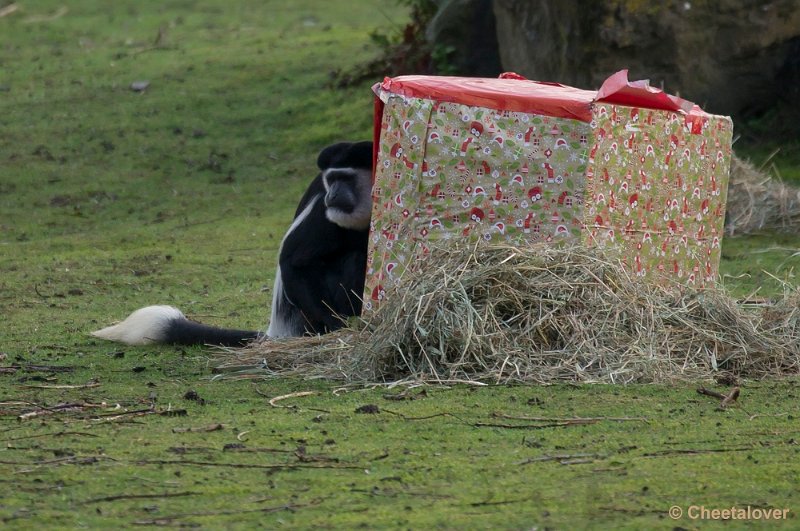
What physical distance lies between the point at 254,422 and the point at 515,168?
145 cm

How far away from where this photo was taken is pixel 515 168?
14.8ft

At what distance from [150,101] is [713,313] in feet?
27.9

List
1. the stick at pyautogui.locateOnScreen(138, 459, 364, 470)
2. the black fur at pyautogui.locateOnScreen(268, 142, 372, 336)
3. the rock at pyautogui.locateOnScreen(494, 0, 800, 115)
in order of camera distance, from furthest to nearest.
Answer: the rock at pyautogui.locateOnScreen(494, 0, 800, 115)
the black fur at pyautogui.locateOnScreen(268, 142, 372, 336)
the stick at pyautogui.locateOnScreen(138, 459, 364, 470)

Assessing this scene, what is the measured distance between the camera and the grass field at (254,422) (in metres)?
2.89

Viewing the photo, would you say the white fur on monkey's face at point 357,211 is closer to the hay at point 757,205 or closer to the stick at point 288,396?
the stick at point 288,396

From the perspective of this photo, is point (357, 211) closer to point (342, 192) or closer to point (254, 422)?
point (342, 192)

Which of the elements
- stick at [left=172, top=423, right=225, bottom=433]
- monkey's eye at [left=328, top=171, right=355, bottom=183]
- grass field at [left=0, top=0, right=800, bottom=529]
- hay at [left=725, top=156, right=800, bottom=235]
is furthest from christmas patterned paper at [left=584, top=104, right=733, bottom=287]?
hay at [left=725, top=156, right=800, bottom=235]

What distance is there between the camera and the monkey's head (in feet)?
17.7

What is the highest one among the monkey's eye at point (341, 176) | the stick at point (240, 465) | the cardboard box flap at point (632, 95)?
the cardboard box flap at point (632, 95)

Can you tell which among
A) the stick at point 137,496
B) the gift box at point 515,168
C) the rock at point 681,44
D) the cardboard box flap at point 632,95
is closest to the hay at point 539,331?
the gift box at point 515,168

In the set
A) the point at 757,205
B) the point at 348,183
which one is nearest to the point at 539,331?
the point at 348,183

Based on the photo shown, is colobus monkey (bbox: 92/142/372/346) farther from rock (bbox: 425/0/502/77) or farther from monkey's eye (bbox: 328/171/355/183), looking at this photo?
rock (bbox: 425/0/502/77)

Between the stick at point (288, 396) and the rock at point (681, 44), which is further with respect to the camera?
the rock at point (681, 44)

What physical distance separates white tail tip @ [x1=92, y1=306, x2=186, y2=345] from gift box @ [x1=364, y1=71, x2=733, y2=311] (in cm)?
115
